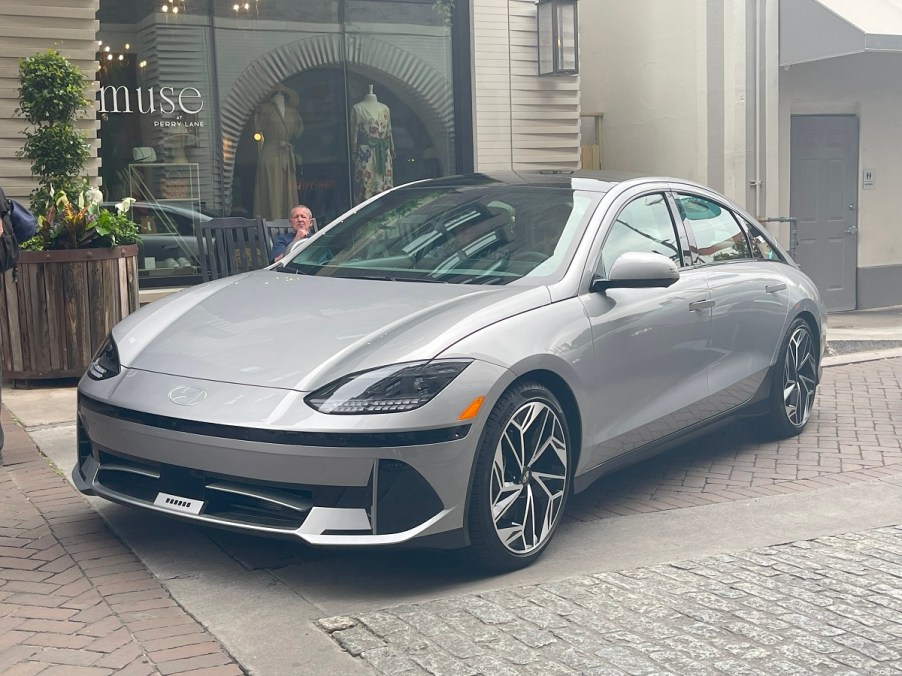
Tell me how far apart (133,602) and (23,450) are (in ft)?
8.35

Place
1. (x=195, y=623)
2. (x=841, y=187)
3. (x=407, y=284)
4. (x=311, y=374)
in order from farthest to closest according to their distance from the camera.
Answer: (x=841, y=187), (x=407, y=284), (x=311, y=374), (x=195, y=623)

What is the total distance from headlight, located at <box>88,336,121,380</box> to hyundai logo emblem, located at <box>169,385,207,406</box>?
444 mm

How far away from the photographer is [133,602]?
4.11 metres

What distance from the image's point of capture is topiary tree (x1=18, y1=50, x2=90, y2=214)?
823 cm

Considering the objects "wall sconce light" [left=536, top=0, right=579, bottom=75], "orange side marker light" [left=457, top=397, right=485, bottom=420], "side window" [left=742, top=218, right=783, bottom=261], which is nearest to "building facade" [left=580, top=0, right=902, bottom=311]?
"wall sconce light" [left=536, top=0, right=579, bottom=75]

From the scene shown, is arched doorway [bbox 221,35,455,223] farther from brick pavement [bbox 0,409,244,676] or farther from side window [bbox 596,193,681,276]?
brick pavement [bbox 0,409,244,676]

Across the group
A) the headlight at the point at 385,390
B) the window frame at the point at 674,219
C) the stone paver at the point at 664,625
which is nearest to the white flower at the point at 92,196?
the window frame at the point at 674,219

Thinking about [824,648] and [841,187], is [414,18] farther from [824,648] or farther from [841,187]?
[824,648]

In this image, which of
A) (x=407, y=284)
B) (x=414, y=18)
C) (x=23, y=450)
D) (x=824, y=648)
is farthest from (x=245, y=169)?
(x=824, y=648)

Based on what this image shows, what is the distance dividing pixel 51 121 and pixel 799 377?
17.5 ft

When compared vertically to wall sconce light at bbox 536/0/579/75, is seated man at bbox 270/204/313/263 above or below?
below

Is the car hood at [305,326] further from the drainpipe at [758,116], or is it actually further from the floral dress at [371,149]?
the drainpipe at [758,116]

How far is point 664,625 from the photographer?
3.93 m

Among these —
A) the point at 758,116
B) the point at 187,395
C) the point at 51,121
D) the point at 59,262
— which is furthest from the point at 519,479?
the point at 758,116
